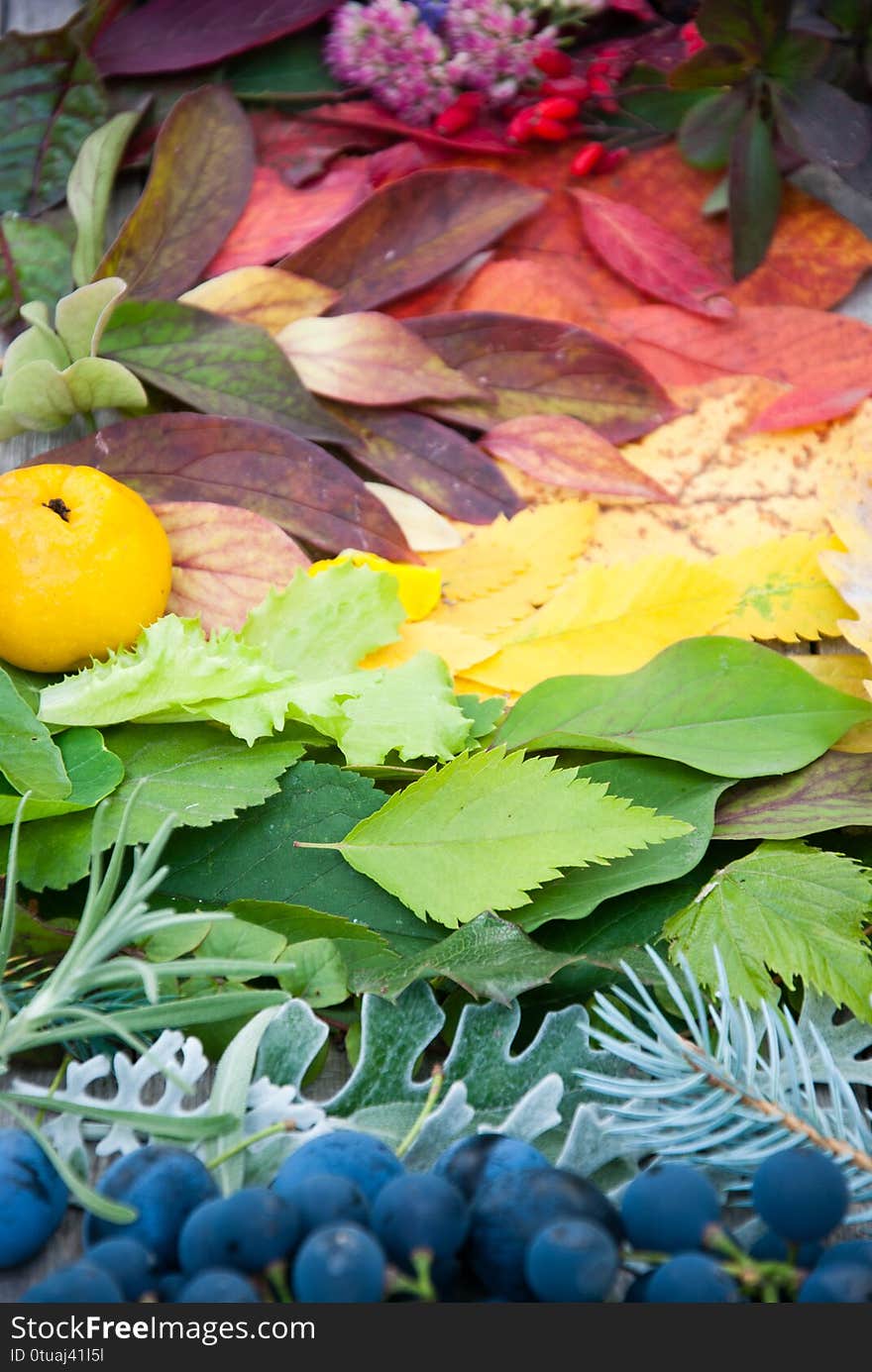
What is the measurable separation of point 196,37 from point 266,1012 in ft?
2.31

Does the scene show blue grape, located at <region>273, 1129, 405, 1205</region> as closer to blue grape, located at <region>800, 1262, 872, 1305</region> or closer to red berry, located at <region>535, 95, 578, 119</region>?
blue grape, located at <region>800, 1262, 872, 1305</region>

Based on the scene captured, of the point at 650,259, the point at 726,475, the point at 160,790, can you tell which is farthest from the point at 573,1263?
the point at 650,259

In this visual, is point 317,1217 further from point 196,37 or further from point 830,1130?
point 196,37

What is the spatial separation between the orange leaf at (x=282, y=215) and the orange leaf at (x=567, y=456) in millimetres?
189

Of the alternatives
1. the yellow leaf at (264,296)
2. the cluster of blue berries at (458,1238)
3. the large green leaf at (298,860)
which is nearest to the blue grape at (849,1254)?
the cluster of blue berries at (458,1238)

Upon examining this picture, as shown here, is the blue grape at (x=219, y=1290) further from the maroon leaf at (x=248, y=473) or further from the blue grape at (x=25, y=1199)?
the maroon leaf at (x=248, y=473)

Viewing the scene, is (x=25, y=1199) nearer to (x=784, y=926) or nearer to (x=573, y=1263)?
(x=573, y=1263)

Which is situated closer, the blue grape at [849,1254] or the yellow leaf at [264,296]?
the blue grape at [849,1254]

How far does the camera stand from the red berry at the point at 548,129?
2.71 feet

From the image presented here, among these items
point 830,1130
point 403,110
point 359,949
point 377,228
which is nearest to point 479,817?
point 359,949

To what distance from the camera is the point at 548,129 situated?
826 mm

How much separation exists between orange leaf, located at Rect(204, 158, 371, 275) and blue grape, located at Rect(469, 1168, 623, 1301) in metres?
0.61

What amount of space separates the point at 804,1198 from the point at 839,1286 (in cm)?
2

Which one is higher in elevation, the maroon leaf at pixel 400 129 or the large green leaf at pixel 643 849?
the maroon leaf at pixel 400 129
